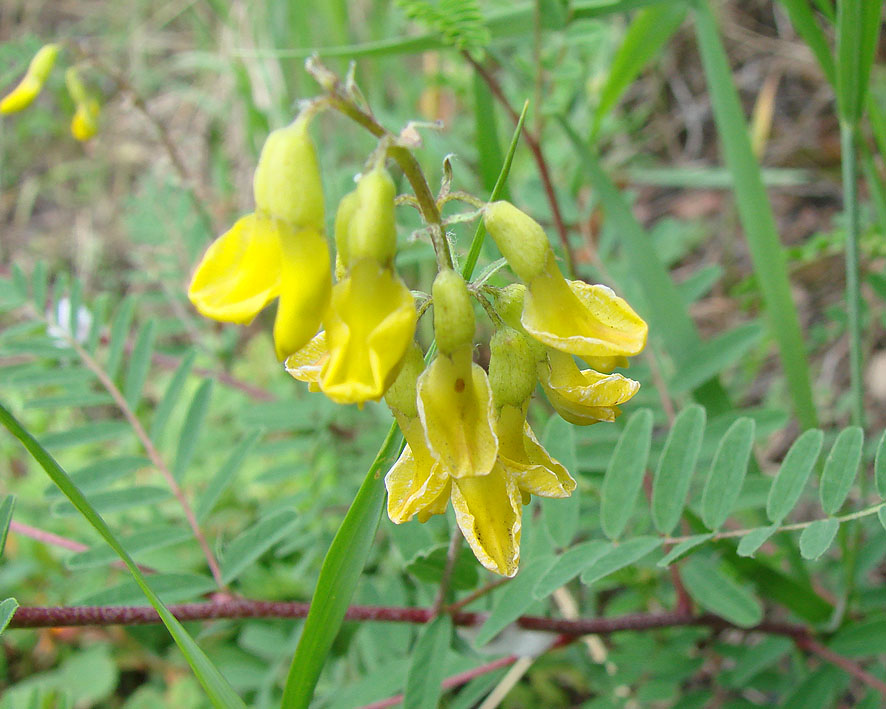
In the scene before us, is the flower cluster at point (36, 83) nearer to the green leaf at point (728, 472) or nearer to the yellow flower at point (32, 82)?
the yellow flower at point (32, 82)

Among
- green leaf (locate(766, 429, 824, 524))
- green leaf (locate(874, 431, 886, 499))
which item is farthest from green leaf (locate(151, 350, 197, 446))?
green leaf (locate(874, 431, 886, 499))

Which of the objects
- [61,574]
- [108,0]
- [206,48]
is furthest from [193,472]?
[108,0]

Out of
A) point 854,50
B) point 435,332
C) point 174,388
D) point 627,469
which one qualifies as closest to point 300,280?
point 435,332

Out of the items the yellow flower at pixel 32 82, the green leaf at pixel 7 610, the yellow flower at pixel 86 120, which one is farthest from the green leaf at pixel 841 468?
the yellow flower at pixel 86 120

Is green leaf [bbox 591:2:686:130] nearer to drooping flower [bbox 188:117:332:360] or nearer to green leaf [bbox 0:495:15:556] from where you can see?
drooping flower [bbox 188:117:332:360]

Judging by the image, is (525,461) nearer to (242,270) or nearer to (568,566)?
(568,566)

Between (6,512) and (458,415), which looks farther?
(6,512)
